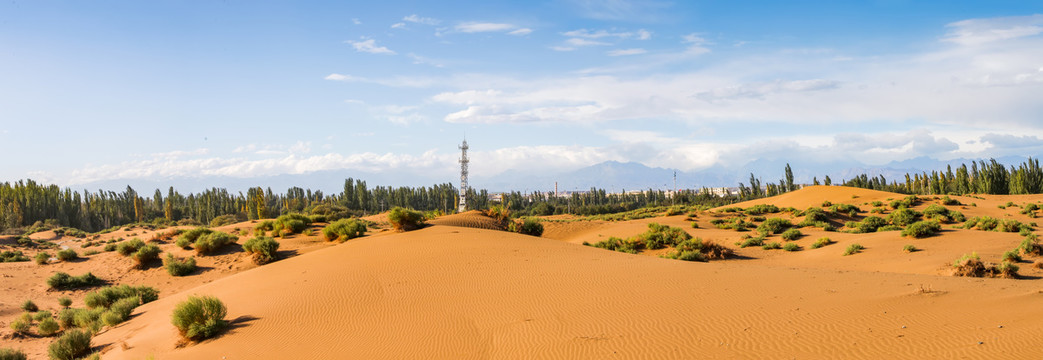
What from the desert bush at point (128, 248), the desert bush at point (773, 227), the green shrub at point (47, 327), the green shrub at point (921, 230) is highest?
the desert bush at point (128, 248)

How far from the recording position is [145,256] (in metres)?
20.8

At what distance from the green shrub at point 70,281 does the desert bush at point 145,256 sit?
149 cm

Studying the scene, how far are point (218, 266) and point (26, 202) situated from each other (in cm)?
7009

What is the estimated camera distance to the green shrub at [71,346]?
33.3ft

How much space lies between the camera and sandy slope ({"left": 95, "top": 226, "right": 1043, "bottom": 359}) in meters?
7.70

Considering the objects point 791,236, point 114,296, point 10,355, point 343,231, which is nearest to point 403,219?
point 343,231

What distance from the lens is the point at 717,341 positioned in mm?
7891

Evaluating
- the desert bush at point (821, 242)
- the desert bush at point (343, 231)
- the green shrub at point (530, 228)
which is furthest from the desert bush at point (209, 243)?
the desert bush at point (821, 242)

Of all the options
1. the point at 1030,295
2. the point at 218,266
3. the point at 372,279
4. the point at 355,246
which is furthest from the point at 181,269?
the point at 1030,295

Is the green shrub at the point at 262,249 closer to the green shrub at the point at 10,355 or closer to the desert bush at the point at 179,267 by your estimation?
the desert bush at the point at 179,267

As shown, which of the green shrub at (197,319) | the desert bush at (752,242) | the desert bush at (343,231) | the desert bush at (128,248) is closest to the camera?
the green shrub at (197,319)

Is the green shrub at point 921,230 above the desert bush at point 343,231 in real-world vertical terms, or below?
below

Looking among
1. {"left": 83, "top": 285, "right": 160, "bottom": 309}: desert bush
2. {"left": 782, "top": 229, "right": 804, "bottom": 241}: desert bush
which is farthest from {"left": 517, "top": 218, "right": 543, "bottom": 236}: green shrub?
{"left": 83, "top": 285, "right": 160, "bottom": 309}: desert bush

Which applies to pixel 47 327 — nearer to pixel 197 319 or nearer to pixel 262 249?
pixel 197 319
